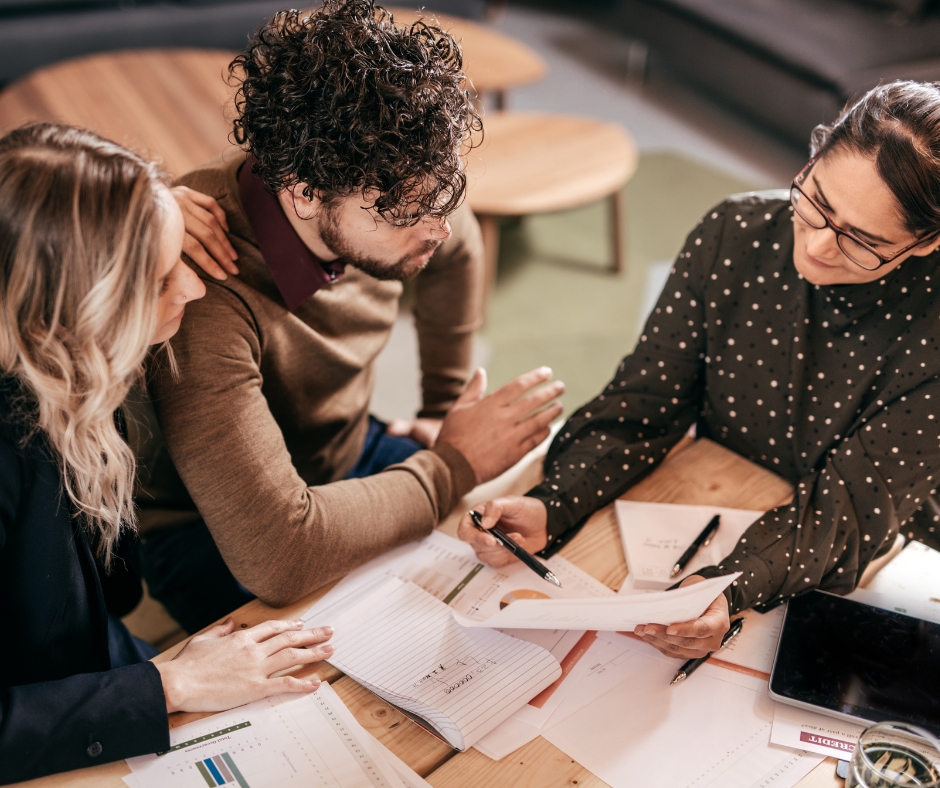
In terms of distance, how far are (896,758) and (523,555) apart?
17.3 inches

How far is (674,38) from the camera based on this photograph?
3.91m

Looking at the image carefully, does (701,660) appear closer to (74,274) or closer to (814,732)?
(814,732)

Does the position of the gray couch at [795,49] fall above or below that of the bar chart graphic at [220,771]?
above

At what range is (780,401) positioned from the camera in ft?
4.03

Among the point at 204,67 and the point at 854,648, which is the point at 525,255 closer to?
→ the point at 204,67

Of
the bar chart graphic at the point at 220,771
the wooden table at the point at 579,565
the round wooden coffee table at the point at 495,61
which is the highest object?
the round wooden coffee table at the point at 495,61

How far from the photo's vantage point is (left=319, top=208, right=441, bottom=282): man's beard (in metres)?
1.11

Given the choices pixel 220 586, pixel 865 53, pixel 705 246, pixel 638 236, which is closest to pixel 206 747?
pixel 220 586

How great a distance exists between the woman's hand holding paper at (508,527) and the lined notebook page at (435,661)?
0.32 ft

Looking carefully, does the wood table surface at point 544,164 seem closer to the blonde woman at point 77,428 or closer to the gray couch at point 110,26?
the gray couch at point 110,26

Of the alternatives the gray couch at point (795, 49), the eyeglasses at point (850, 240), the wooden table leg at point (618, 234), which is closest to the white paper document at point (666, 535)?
the eyeglasses at point (850, 240)

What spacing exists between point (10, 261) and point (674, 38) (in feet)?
12.2

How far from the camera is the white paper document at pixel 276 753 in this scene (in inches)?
32.7

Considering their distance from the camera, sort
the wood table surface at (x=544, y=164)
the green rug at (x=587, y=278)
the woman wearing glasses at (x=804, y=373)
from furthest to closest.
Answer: the green rug at (x=587, y=278)
the wood table surface at (x=544, y=164)
the woman wearing glasses at (x=804, y=373)
